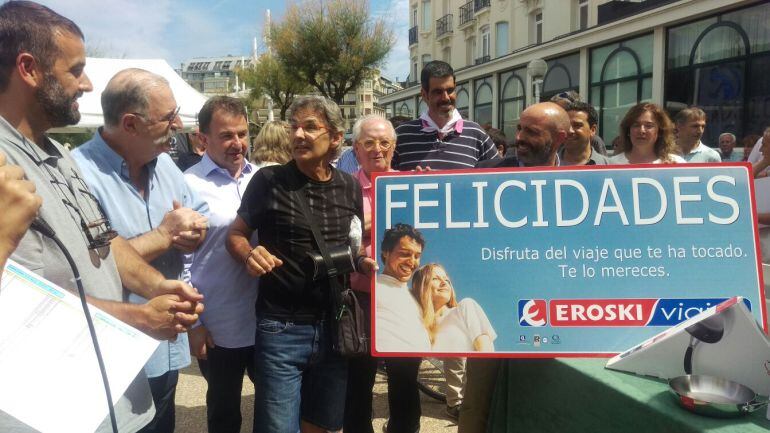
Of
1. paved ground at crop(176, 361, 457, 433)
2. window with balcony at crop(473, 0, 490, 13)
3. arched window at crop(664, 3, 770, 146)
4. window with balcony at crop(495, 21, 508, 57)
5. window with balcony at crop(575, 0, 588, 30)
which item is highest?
window with balcony at crop(473, 0, 490, 13)

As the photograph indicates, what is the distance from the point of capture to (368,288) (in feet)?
8.48

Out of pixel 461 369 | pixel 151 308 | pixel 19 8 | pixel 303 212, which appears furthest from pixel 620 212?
pixel 461 369

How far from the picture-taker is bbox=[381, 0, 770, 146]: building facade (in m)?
11.8

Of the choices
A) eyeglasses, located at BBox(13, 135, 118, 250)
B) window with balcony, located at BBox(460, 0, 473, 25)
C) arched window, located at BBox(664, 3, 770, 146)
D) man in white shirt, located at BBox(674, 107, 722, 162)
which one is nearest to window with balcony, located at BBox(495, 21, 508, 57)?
window with balcony, located at BBox(460, 0, 473, 25)

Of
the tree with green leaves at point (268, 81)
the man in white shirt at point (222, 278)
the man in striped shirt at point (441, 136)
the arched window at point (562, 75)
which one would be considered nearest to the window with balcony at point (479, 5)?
the arched window at point (562, 75)

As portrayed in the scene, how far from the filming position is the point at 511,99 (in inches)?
867

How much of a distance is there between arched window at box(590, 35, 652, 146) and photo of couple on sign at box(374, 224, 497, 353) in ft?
50.0

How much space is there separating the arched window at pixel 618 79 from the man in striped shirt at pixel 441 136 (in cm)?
1361

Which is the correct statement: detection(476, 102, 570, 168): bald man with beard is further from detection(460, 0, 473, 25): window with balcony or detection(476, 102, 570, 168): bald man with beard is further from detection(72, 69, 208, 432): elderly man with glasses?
detection(460, 0, 473, 25): window with balcony

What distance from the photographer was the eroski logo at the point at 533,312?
1611 millimetres

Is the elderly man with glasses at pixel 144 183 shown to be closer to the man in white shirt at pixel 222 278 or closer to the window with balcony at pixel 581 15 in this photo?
the man in white shirt at pixel 222 278

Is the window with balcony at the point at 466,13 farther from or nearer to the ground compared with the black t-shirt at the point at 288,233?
farther from the ground

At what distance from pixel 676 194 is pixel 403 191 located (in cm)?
82

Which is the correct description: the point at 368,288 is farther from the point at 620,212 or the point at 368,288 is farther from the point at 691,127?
the point at 691,127
